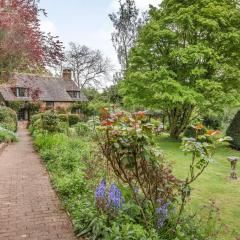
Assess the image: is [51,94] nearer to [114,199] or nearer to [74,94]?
[74,94]

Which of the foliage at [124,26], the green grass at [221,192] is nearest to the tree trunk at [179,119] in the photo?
the green grass at [221,192]

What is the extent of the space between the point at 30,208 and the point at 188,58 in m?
13.5

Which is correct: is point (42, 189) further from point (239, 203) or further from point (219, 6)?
point (219, 6)

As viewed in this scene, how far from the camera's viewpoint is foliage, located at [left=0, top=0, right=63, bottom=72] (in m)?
8.48

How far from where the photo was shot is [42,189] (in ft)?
25.6

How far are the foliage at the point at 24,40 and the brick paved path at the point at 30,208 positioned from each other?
10.8 feet

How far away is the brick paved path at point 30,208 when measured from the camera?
5223 mm

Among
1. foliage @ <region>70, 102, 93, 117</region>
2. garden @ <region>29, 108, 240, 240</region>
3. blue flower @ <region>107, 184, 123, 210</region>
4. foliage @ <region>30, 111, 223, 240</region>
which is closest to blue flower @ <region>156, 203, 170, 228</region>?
garden @ <region>29, 108, 240, 240</region>

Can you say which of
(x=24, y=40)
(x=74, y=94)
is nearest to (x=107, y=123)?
(x=24, y=40)

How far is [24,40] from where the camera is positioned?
884cm

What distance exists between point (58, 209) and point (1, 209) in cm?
116

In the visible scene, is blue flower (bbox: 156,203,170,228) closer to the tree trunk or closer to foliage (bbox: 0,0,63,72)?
foliage (bbox: 0,0,63,72)

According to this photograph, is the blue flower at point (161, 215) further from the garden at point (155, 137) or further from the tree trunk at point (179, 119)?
the tree trunk at point (179, 119)

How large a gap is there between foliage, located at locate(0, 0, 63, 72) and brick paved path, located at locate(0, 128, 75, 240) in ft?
10.8
